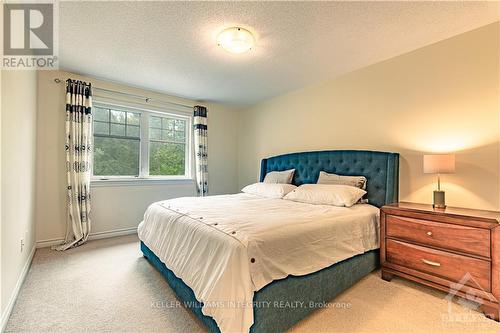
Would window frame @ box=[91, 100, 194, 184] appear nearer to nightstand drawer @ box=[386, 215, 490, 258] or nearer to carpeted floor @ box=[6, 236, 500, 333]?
carpeted floor @ box=[6, 236, 500, 333]

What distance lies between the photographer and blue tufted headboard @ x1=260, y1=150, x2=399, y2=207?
8.73 ft

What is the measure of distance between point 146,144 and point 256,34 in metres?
2.72

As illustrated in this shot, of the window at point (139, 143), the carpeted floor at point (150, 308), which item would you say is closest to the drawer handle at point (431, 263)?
the carpeted floor at point (150, 308)

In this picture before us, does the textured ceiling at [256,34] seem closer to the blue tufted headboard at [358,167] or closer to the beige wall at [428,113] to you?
the beige wall at [428,113]

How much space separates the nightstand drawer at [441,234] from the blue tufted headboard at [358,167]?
525mm

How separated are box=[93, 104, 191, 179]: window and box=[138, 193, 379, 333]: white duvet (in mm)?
1818

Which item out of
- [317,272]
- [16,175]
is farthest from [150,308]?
[16,175]

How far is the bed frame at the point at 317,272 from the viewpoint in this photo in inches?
55.6

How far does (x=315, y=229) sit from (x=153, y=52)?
101 inches

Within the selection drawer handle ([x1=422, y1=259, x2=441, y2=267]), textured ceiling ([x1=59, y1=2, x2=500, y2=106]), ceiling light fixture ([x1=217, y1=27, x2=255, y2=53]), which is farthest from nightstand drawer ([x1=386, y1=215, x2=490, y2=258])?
ceiling light fixture ([x1=217, y1=27, x2=255, y2=53])

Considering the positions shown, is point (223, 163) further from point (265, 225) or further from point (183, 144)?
point (265, 225)

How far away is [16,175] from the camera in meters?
2.02

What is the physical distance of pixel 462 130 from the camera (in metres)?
2.26

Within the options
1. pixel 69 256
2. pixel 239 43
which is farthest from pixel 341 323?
pixel 69 256
